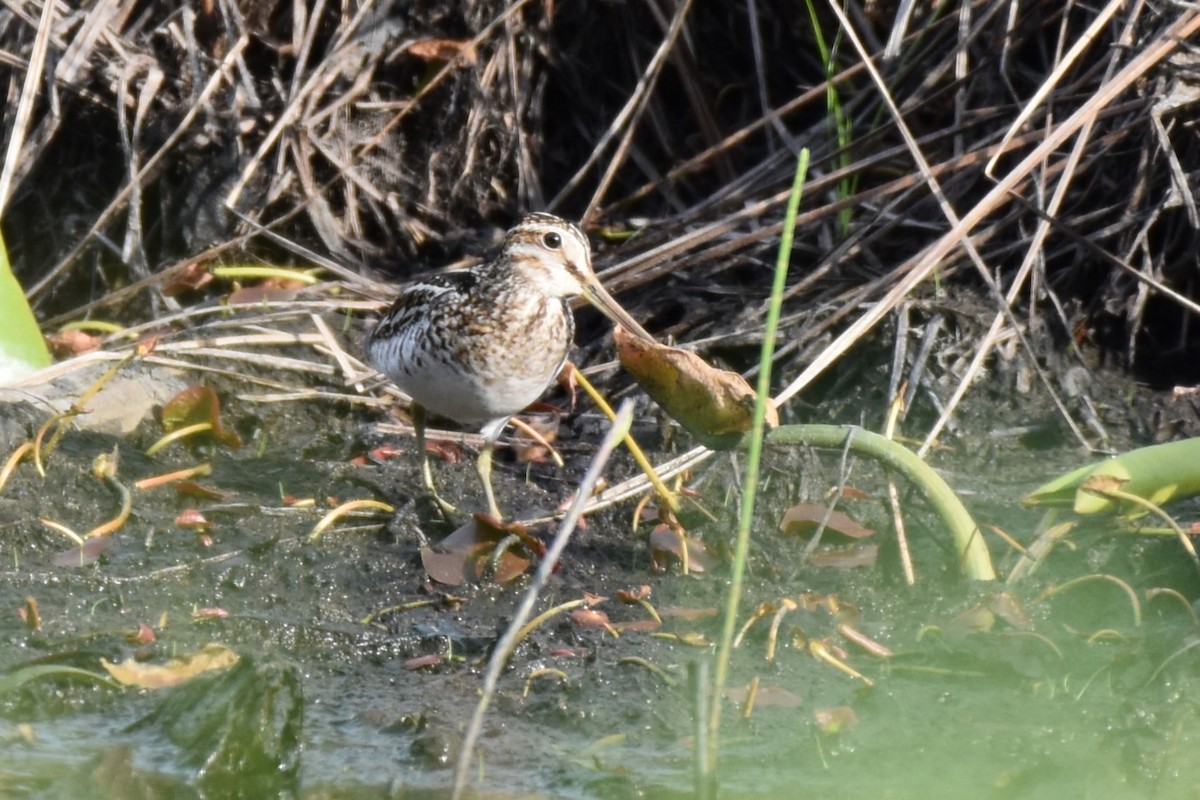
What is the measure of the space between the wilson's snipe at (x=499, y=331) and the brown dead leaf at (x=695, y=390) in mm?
532

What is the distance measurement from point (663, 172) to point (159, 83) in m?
1.86

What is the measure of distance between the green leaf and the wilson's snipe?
1.06 metres

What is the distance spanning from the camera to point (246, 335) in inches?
206

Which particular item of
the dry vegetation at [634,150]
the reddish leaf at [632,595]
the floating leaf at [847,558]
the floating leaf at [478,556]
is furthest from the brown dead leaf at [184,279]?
the floating leaf at [847,558]

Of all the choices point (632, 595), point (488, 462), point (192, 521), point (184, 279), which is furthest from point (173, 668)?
point (184, 279)

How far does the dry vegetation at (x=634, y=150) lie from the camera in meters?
4.73

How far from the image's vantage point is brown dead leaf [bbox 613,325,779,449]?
3.44m

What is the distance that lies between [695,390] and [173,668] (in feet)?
4.38

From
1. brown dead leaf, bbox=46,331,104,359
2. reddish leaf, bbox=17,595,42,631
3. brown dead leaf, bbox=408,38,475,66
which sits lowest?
reddish leaf, bbox=17,595,42,631

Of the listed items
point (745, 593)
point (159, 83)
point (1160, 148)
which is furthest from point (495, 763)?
point (159, 83)

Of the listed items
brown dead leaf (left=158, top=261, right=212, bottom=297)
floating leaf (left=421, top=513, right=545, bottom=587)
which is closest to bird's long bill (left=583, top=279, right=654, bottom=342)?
floating leaf (left=421, top=513, right=545, bottom=587)

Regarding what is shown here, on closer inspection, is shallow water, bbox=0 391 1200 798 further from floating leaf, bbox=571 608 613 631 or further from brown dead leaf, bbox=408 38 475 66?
brown dead leaf, bbox=408 38 475 66

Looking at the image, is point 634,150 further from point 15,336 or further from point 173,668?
point 173,668

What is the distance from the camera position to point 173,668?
11.2 ft
